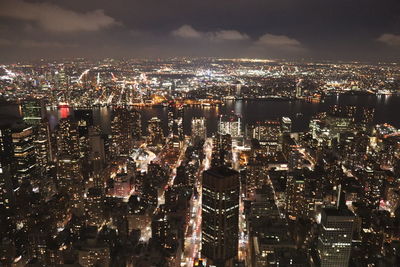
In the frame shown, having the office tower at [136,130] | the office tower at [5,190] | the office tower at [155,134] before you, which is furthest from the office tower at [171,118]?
the office tower at [5,190]

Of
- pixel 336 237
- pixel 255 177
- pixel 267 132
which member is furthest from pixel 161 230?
pixel 267 132

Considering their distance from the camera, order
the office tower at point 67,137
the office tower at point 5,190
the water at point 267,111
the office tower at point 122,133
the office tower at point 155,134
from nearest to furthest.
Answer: the office tower at point 5,190 < the office tower at point 67,137 < the office tower at point 122,133 < the office tower at point 155,134 < the water at point 267,111

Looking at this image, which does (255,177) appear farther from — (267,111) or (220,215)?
(267,111)

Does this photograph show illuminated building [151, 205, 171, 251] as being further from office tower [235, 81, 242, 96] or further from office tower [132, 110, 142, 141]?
office tower [235, 81, 242, 96]

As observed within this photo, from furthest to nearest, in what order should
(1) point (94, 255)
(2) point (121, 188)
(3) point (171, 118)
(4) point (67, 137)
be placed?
(3) point (171, 118) < (4) point (67, 137) < (2) point (121, 188) < (1) point (94, 255)

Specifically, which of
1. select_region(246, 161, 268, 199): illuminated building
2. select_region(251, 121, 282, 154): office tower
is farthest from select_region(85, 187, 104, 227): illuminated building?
select_region(251, 121, 282, 154): office tower

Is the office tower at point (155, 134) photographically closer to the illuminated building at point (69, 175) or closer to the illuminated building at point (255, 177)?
the illuminated building at point (69, 175)
